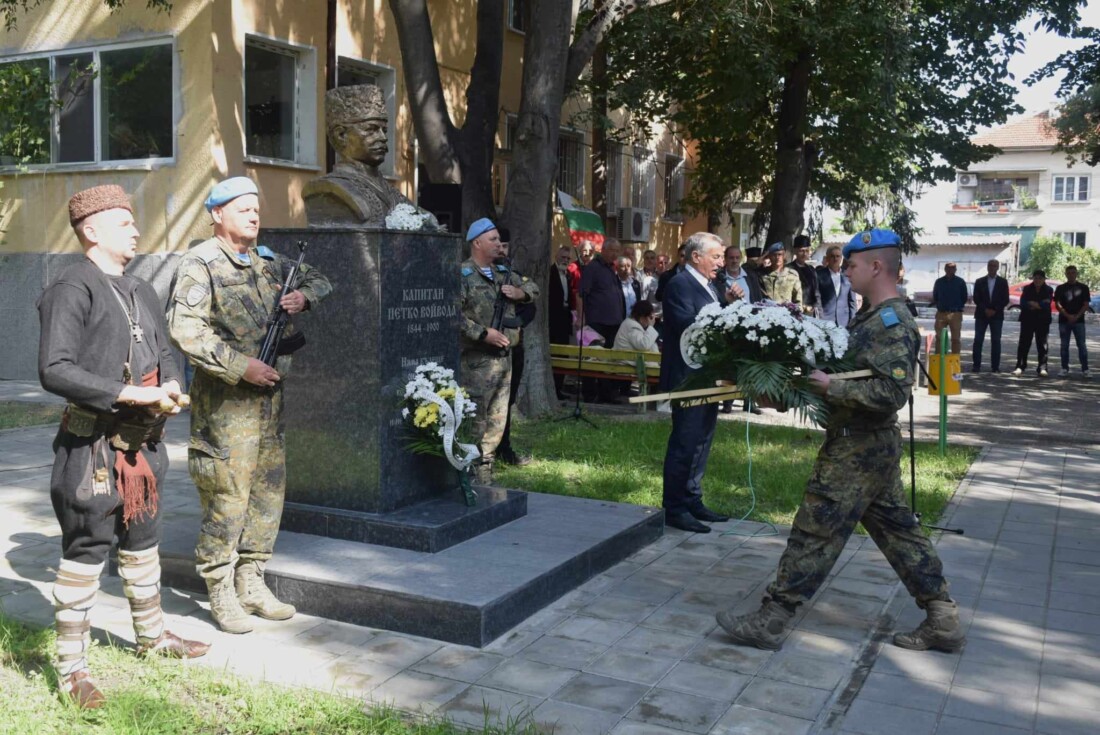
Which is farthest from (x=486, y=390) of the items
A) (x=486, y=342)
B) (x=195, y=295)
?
(x=195, y=295)

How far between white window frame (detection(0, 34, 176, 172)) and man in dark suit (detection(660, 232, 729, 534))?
8257 millimetres

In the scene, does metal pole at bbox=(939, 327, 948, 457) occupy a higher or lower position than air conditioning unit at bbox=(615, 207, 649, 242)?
lower

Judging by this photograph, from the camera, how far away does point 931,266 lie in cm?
6025

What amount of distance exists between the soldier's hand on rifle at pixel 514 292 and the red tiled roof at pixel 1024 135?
204ft

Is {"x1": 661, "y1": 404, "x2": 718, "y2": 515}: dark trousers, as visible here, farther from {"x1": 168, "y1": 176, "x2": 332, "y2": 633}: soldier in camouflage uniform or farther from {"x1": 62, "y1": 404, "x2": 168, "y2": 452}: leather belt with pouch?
{"x1": 62, "y1": 404, "x2": 168, "y2": 452}: leather belt with pouch

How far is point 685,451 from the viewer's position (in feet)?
24.0

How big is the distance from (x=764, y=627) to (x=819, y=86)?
15.9 meters

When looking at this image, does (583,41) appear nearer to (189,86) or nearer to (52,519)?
(189,86)

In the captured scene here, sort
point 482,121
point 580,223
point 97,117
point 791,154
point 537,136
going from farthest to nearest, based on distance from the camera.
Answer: point 791,154 < point 580,223 < point 97,117 < point 482,121 < point 537,136

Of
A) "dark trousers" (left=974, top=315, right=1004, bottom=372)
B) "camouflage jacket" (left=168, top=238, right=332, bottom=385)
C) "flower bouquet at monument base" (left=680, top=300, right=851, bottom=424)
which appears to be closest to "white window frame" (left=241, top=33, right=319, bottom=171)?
"camouflage jacket" (left=168, top=238, right=332, bottom=385)

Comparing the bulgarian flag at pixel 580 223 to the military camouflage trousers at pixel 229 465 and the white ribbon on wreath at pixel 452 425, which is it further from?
the military camouflage trousers at pixel 229 465

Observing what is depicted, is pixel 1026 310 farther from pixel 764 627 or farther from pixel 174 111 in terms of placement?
pixel 764 627

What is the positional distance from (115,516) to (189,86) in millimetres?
9861

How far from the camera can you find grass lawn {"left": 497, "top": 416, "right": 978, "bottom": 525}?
8297mm
